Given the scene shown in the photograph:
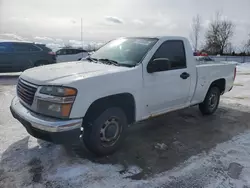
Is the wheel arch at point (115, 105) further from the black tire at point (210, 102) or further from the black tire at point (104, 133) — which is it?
the black tire at point (210, 102)

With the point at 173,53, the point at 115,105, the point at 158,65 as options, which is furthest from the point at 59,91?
the point at 173,53

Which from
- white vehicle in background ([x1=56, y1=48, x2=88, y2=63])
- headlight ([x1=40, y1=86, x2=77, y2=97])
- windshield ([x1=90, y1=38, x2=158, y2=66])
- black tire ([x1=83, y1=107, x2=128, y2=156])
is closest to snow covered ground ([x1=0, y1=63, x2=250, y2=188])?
black tire ([x1=83, y1=107, x2=128, y2=156])

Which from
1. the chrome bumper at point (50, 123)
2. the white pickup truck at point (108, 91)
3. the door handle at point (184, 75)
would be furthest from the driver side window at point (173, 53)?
the chrome bumper at point (50, 123)

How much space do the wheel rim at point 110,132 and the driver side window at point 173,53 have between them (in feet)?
4.55

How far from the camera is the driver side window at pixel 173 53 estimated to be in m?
4.28

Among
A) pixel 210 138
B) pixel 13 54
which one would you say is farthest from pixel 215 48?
pixel 210 138

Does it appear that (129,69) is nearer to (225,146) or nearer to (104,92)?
(104,92)

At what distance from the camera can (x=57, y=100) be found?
9.77ft

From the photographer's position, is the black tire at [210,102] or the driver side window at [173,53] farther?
Result: the black tire at [210,102]

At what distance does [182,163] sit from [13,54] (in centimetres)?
1021

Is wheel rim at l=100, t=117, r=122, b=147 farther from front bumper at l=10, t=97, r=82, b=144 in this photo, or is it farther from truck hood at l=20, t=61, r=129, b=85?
truck hood at l=20, t=61, r=129, b=85

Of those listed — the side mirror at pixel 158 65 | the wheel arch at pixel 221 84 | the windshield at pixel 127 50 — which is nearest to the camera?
the side mirror at pixel 158 65

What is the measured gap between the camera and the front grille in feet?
10.7

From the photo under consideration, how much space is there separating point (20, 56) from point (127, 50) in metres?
8.71
